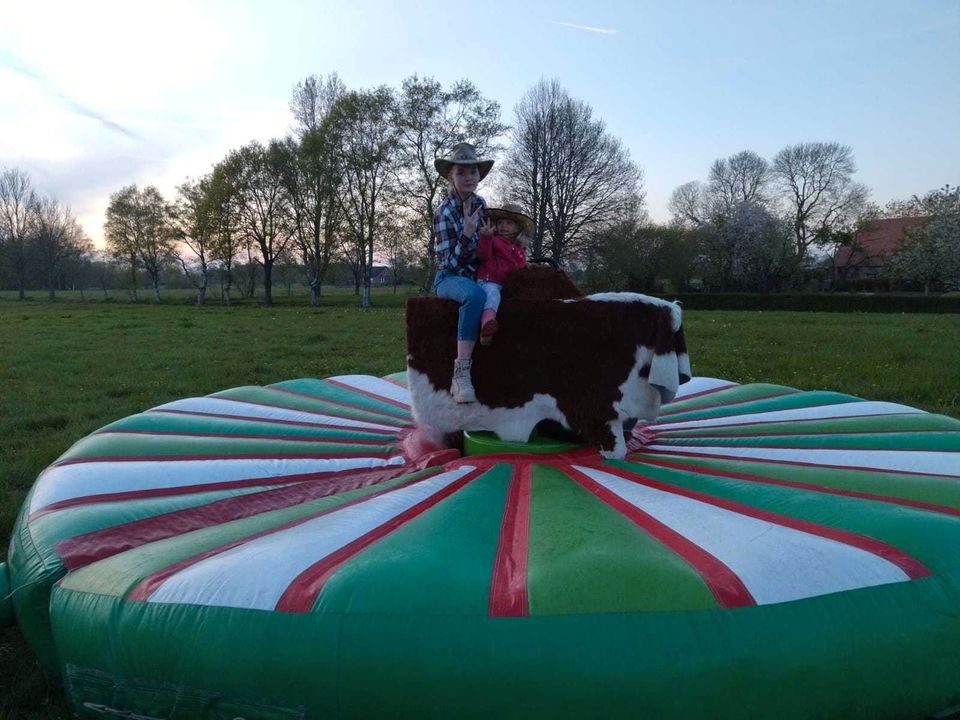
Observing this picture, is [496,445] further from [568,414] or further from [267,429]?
[267,429]

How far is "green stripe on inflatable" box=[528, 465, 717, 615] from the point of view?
1.77 metres

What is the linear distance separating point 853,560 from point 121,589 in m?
2.12

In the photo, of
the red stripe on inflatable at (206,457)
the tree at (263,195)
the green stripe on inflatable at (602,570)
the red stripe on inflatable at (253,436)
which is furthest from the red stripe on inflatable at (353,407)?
the tree at (263,195)

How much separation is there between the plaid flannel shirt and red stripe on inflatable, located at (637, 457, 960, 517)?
1.24 m

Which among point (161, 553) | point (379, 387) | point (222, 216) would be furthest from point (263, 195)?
point (161, 553)

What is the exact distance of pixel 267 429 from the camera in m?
3.92

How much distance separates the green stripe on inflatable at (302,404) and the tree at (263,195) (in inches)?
1086

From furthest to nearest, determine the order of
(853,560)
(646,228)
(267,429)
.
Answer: (646,228) < (267,429) < (853,560)

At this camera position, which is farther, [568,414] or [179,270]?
[179,270]

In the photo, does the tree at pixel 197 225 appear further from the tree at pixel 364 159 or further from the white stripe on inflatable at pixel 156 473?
the white stripe on inflatable at pixel 156 473

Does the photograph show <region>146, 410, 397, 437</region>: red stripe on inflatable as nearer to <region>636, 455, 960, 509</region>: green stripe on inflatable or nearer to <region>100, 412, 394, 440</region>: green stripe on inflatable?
<region>100, 412, 394, 440</region>: green stripe on inflatable

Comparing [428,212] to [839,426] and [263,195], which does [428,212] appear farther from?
[839,426]

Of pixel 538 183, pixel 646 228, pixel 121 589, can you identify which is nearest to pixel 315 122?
pixel 538 183

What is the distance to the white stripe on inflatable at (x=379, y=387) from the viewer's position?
4.94m
